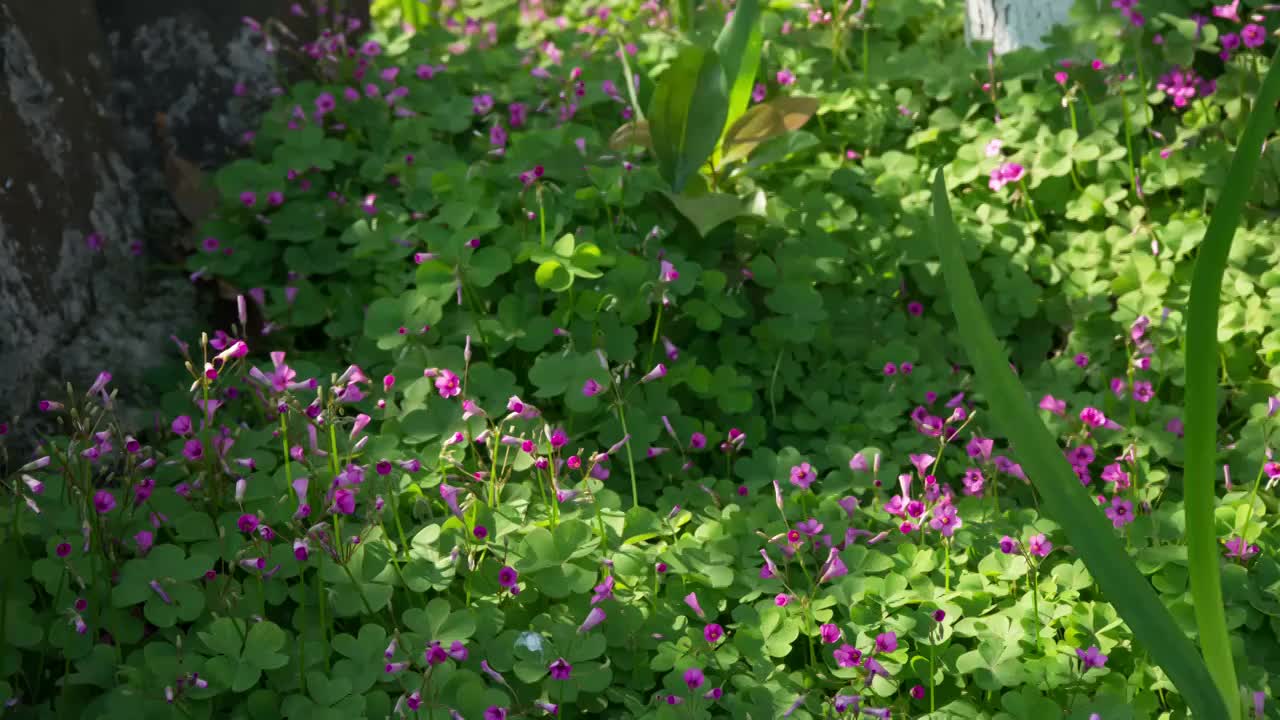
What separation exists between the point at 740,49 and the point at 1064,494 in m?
1.71

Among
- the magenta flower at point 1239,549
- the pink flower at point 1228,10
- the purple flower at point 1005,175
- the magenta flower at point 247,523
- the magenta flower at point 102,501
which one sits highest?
the pink flower at point 1228,10

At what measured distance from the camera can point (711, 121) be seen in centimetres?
289

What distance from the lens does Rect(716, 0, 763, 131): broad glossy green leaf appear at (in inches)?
116

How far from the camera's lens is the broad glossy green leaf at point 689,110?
2891mm

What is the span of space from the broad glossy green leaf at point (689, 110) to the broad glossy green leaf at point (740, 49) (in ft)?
0.14

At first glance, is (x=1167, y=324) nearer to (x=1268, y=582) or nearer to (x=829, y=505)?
(x=1268, y=582)

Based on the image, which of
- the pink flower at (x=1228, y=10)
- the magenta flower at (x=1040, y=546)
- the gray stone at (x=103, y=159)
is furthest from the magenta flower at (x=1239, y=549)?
the gray stone at (x=103, y=159)

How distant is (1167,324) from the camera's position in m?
2.87

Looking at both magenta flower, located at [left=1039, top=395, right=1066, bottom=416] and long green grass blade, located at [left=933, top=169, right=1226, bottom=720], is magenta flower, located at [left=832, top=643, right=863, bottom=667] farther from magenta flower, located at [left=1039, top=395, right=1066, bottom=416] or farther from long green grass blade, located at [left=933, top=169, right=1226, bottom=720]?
magenta flower, located at [left=1039, top=395, right=1066, bottom=416]

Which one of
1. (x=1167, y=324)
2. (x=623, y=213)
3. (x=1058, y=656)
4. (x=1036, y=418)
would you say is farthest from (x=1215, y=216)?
(x=623, y=213)

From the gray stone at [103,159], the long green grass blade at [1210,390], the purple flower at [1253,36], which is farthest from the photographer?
the purple flower at [1253,36]

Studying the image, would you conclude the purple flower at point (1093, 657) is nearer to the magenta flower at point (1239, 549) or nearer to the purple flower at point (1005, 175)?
the magenta flower at point (1239, 549)

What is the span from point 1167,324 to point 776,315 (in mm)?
963

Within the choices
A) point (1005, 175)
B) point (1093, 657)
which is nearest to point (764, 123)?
point (1005, 175)
